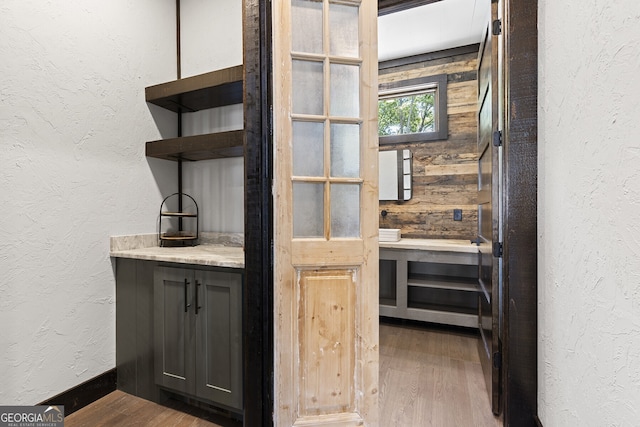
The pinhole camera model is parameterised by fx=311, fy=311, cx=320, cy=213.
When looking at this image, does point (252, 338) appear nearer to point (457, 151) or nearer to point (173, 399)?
point (173, 399)

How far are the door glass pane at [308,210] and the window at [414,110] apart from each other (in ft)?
7.32

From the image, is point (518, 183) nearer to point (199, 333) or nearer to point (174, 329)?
point (199, 333)

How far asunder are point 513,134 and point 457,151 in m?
1.97

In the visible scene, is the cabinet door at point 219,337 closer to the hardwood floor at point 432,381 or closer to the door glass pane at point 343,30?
the hardwood floor at point 432,381

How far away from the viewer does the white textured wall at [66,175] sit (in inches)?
61.1

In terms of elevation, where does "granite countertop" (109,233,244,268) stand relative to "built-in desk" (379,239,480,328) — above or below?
above

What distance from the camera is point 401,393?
195 centimetres

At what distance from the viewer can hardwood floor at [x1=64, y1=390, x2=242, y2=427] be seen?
168cm

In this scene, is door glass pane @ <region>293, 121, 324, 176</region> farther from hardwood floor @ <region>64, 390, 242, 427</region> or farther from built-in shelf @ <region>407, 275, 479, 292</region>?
built-in shelf @ <region>407, 275, 479, 292</region>

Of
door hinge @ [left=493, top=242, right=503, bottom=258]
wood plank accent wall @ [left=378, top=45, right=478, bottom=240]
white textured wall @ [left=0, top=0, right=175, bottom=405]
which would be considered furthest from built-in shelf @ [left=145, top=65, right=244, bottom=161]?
wood plank accent wall @ [left=378, top=45, right=478, bottom=240]

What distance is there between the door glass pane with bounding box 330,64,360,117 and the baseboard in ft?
6.86

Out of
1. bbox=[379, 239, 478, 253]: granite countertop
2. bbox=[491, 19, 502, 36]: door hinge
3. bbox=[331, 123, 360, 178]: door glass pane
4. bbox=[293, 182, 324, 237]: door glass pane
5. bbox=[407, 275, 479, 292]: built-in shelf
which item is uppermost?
bbox=[491, 19, 502, 36]: door hinge
